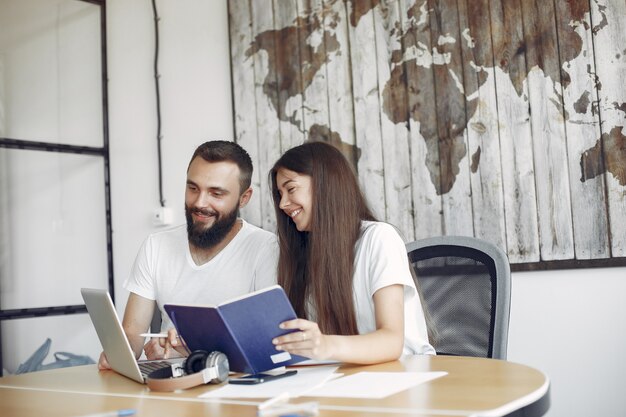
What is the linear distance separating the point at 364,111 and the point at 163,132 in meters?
1.19

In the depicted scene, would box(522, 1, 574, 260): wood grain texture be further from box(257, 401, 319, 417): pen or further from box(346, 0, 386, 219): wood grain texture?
box(257, 401, 319, 417): pen

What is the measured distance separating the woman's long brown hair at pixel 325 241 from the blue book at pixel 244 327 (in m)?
0.33

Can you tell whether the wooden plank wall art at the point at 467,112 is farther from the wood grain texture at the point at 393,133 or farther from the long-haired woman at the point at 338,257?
the long-haired woman at the point at 338,257

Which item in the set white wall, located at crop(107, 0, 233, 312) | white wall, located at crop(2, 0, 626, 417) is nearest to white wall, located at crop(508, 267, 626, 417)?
white wall, located at crop(2, 0, 626, 417)

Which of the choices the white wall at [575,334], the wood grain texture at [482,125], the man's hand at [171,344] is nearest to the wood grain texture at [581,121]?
the white wall at [575,334]

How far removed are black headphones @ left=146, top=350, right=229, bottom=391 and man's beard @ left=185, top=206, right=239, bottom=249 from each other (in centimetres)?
85

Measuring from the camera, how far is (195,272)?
7.50 feet

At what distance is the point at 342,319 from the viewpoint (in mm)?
1769

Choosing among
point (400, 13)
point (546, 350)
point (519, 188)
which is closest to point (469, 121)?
point (519, 188)

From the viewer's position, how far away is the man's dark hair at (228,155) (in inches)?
92.0

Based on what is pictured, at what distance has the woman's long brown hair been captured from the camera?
1.79 m

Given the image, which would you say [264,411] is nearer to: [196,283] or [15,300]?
[196,283]

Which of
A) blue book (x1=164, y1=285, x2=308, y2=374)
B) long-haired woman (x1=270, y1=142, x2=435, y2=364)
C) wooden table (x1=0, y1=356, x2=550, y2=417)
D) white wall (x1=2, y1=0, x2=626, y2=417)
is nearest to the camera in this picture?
wooden table (x1=0, y1=356, x2=550, y2=417)

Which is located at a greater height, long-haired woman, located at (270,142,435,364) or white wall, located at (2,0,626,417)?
white wall, located at (2,0,626,417)
